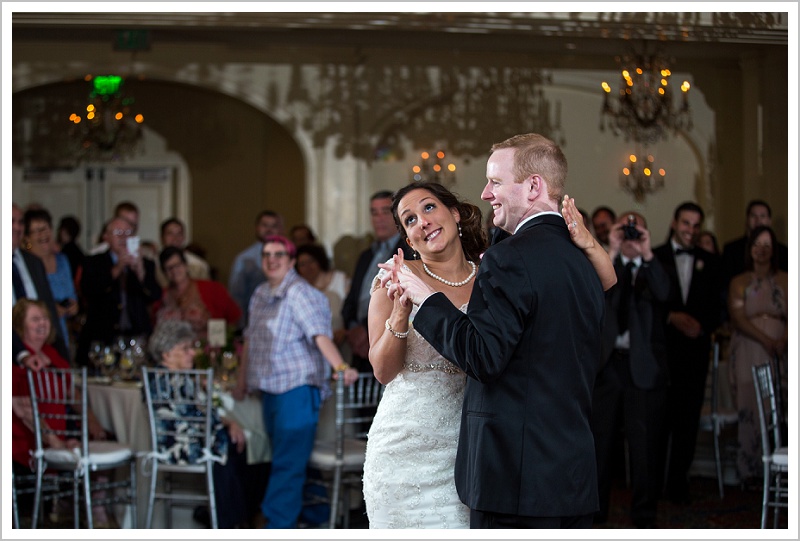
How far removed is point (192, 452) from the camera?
521cm

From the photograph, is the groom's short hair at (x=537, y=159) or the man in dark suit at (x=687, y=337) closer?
the groom's short hair at (x=537, y=159)

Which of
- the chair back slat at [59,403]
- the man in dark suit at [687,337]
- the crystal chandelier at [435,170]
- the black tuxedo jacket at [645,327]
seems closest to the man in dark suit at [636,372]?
the black tuxedo jacket at [645,327]

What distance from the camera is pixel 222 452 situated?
5230 millimetres

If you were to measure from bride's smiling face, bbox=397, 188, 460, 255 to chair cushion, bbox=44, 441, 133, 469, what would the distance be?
9.74 feet

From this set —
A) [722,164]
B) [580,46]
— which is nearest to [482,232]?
[580,46]

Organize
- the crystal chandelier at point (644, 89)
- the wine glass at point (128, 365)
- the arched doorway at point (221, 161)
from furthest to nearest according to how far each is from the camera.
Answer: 1. the arched doorway at point (221, 161)
2. the crystal chandelier at point (644, 89)
3. the wine glass at point (128, 365)

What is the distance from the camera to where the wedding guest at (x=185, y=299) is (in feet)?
21.4

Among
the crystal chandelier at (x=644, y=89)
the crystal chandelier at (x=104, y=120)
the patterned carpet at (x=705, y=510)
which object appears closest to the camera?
the patterned carpet at (x=705, y=510)

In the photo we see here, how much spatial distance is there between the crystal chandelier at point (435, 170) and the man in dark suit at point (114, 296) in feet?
11.0

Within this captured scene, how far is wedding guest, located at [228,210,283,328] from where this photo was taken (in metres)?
8.13

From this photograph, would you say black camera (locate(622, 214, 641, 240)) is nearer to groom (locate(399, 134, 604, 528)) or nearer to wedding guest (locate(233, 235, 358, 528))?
wedding guest (locate(233, 235, 358, 528))

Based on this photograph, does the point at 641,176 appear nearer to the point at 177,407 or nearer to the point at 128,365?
the point at 128,365

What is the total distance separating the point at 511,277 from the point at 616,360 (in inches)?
122

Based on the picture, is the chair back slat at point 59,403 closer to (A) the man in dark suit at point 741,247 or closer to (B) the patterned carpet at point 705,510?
(B) the patterned carpet at point 705,510
